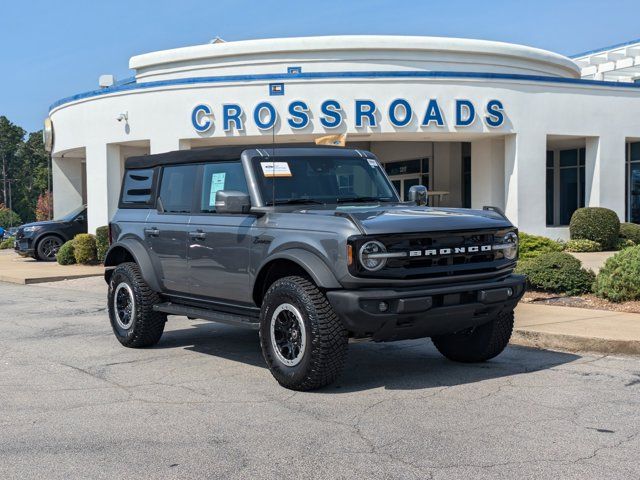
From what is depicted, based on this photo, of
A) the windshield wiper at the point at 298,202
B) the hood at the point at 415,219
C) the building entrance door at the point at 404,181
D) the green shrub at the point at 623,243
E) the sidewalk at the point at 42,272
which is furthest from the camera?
the building entrance door at the point at 404,181

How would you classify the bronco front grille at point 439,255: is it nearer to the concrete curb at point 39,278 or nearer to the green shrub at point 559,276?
the green shrub at point 559,276

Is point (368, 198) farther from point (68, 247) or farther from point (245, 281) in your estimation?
point (68, 247)

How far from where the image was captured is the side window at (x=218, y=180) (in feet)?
24.4

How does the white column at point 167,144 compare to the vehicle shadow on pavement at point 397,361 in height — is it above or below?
above

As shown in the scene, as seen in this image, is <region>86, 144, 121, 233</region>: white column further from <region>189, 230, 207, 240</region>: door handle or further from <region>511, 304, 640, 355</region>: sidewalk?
<region>189, 230, 207, 240</region>: door handle

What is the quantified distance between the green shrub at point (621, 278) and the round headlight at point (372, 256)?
232 inches

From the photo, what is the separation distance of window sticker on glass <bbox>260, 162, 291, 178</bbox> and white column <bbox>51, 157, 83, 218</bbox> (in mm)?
22515

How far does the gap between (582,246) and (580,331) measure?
42.3 feet

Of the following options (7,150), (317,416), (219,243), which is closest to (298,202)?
(219,243)

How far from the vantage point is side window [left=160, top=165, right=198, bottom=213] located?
317 inches

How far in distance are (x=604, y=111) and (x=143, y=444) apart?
20.2 m

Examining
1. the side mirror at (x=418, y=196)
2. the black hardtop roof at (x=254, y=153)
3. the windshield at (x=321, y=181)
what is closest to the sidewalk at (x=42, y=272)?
the black hardtop roof at (x=254, y=153)

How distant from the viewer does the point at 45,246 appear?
2367cm

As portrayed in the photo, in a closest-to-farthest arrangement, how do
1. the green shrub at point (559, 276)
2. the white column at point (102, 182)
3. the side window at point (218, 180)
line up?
the side window at point (218, 180) < the green shrub at point (559, 276) < the white column at point (102, 182)
